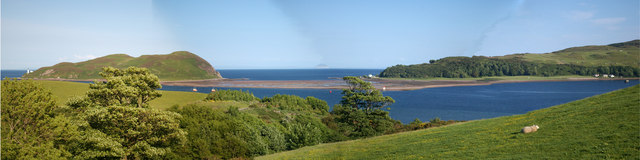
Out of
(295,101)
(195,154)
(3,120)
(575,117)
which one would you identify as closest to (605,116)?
(575,117)

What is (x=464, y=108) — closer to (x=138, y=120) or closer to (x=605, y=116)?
(x=605, y=116)

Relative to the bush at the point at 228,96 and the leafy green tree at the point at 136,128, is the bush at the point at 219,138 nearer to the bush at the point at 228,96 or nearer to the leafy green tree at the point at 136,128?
the leafy green tree at the point at 136,128

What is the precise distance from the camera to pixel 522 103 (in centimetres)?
10600

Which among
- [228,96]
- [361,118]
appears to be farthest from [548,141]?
[228,96]

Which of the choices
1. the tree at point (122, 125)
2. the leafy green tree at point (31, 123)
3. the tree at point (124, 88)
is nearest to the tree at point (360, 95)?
the tree at point (124, 88)

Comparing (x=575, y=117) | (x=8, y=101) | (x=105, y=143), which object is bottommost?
(x=105, y=143)

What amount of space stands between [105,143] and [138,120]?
2.48 m

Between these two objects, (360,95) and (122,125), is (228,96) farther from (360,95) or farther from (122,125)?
(122,125)

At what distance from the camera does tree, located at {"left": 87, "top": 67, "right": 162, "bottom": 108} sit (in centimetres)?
2197

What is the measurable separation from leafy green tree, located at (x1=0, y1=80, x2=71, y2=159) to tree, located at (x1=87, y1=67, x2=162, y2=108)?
366 cm

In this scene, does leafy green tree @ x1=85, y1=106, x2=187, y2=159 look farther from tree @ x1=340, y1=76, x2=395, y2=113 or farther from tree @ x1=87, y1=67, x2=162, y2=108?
tree @ x1=340, y1=76, x2=395, y2=113

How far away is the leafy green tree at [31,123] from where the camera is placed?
15.8 metres

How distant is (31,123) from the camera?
17.4m

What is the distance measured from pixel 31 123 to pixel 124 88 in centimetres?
530
